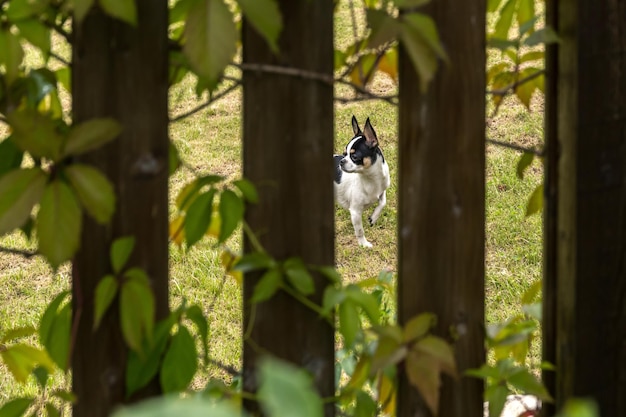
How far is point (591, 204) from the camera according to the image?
1.35 m

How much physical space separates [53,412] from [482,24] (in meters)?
0.80

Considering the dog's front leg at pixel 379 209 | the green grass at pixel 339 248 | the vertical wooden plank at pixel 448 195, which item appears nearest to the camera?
the vertical wooden plank at pixel 448 195

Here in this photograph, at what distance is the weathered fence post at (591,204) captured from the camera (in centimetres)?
130

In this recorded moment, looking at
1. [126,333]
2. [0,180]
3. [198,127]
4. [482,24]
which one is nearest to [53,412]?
[126,333]

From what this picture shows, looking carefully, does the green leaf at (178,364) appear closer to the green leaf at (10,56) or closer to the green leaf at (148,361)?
the green leaf at (148,361)

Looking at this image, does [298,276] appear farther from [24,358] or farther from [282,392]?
[282,392]

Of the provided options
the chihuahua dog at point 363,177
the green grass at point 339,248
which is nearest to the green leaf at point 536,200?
the green grass at point 339,248

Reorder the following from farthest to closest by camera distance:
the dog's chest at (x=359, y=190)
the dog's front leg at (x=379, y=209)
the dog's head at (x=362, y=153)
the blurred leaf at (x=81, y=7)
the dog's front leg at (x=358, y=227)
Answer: the dog's front leg at (x=379, y=209), the dog's chest at (x=359, y=190), the dog's head at (x=362, y=153), the dog's front leg at (x=358, y=227), the blurred leaf at (x=81, y=7)

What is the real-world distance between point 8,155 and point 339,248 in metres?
4.00

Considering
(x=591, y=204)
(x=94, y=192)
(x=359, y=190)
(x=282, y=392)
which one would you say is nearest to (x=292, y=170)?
(x=94, y=192)

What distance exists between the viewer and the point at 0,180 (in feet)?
3.44

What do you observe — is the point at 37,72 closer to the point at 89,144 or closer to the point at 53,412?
the point at 89,144

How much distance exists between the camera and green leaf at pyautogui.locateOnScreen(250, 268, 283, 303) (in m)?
A: 1.23

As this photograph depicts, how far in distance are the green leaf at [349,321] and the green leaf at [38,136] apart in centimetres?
42
